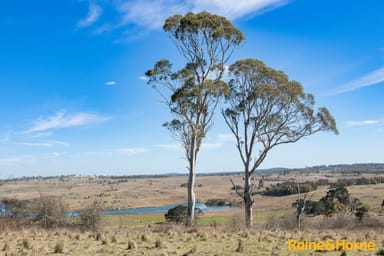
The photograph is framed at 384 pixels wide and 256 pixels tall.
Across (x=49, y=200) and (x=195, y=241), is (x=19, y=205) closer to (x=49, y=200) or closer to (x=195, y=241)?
(x=49, y=200)

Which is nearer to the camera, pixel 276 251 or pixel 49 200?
pixel 276 251

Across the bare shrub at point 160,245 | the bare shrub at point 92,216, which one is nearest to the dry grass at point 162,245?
the bare shrub at point 160,245

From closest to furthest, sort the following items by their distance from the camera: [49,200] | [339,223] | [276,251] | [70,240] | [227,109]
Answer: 1. [276,251]
2. [70,240]
3. [227,109]
4. [49,200]
5. [339,223]

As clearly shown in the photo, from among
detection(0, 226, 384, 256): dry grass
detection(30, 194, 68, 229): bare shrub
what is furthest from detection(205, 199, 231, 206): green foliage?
detection(0, 226, 384, 256): dry grass

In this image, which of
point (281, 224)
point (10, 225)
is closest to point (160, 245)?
point (10, 225)

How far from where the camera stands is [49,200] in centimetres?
2416

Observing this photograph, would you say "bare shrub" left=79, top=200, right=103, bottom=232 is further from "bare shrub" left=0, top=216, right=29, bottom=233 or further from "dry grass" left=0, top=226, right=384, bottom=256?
"dry grass" left=0, top=226, right=384, bottom=256

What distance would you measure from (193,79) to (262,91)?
443 centimetres

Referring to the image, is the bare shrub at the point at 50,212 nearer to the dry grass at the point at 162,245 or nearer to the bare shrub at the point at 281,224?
the dry grass at the point at 162,245

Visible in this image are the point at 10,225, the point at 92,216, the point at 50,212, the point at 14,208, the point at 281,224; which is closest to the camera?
the point at 10,225

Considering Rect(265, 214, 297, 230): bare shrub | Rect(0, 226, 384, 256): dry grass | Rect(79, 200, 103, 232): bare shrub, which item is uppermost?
Rect(0, 226, 384, 256): dry grass

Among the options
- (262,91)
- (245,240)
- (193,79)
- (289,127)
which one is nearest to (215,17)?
(193,79)

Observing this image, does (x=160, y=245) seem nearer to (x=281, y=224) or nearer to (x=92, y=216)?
(x=92, y=216)

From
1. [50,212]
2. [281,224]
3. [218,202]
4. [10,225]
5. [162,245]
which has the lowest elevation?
[218,202]
